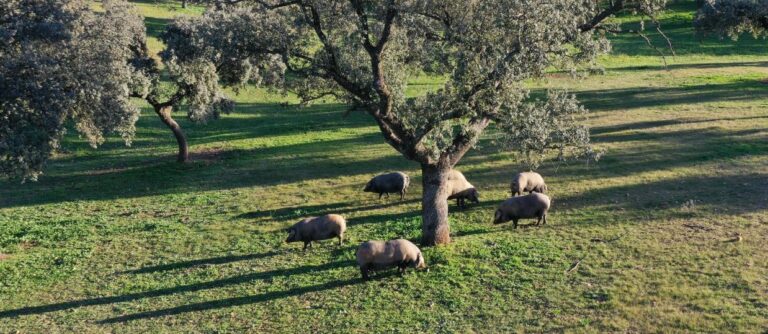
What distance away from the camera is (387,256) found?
18.5 metres

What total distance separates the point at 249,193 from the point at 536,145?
14739 millimetres

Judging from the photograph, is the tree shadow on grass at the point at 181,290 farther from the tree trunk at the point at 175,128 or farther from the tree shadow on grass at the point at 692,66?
the tree shadow on grass at the point at 692,66

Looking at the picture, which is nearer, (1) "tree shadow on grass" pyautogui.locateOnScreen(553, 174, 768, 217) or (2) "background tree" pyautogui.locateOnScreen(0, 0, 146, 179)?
(2) "background tree" pyautogui.locateOnScreen(0, 0, 146, 179)

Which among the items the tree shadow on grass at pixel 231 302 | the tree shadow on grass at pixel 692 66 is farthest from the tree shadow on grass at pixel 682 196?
the tree shadow on grass at pixel 692 66

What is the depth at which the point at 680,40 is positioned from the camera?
67562mm

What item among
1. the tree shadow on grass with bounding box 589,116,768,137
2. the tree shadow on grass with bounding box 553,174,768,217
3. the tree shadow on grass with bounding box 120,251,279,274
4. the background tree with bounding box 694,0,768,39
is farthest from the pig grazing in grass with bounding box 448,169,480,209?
the background tree with bounding box 694,0,768,39

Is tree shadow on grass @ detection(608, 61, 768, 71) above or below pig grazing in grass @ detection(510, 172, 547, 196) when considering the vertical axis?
above

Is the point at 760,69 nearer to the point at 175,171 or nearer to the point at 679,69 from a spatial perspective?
the point at 679,69

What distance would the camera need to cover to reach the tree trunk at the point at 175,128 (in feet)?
110

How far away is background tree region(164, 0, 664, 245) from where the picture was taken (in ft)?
57.4

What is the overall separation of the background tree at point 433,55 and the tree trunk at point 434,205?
0.11ft

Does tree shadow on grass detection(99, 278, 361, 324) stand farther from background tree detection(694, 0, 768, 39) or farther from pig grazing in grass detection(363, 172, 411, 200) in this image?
background tree detection(694, 0, 768, 39)

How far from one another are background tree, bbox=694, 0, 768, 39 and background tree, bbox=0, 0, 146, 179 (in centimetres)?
3511

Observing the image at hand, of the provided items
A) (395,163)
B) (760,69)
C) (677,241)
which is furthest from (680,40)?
(677,241)
